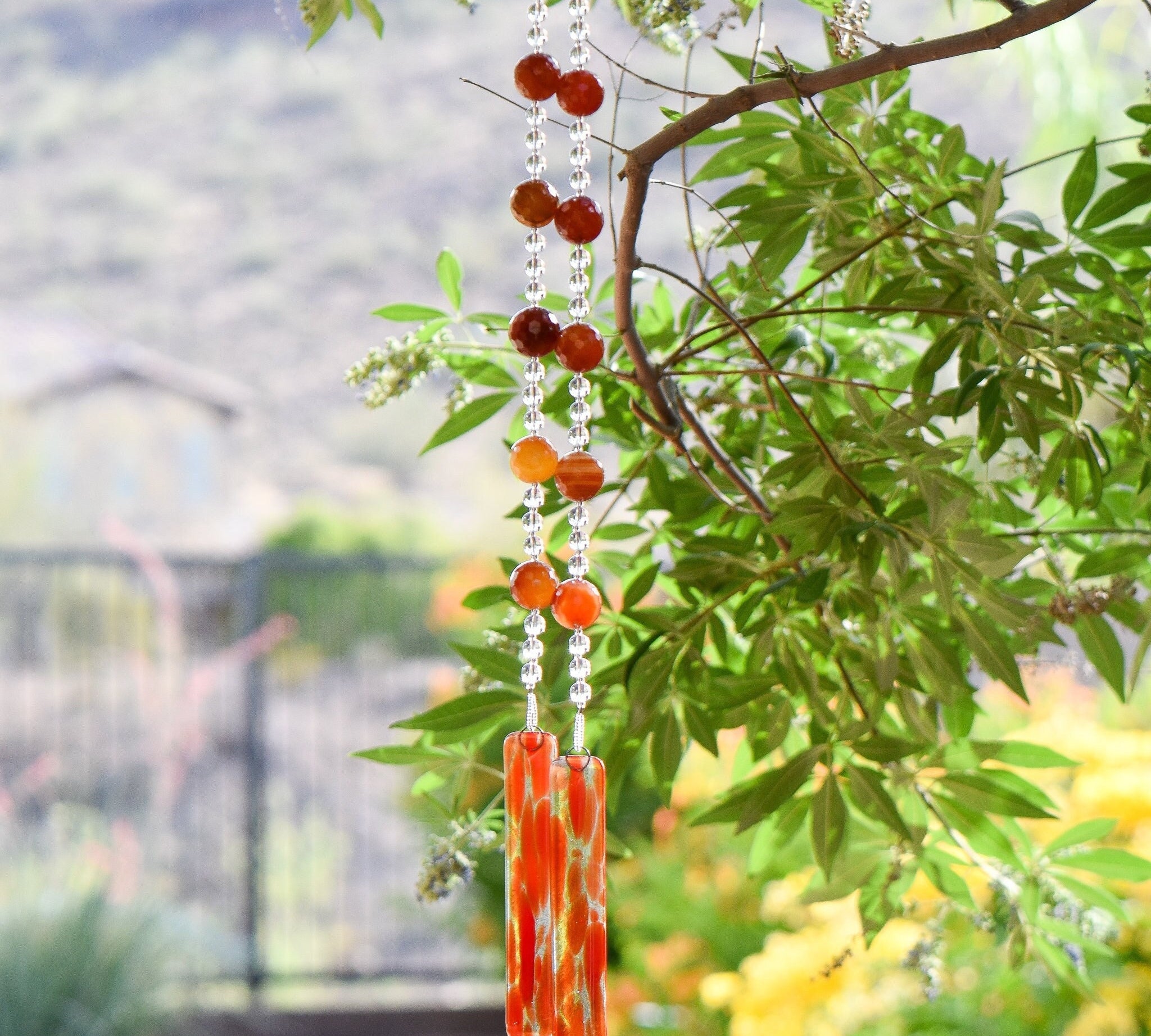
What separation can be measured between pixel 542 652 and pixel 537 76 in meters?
0.26

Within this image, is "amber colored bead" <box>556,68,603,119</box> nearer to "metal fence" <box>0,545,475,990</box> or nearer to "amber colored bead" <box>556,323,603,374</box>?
"amber colored bead" <box>556,323,603,374</box>

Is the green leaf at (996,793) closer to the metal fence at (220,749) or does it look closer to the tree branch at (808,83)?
the tree branch at (808,83)

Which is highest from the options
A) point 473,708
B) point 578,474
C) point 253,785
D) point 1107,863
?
point 578,474

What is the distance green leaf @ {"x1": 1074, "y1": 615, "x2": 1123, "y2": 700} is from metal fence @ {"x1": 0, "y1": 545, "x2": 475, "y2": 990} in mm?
2466

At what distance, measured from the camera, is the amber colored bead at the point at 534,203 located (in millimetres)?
542

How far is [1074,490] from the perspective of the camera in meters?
0.61

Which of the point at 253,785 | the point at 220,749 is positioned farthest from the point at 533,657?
the point at 220,749

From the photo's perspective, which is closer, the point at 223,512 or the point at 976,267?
the point at 976,267

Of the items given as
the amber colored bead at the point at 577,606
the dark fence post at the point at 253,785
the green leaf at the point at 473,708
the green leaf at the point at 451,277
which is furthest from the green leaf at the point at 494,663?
the dark fence post at the point at 253,785

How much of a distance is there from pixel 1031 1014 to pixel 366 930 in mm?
4987

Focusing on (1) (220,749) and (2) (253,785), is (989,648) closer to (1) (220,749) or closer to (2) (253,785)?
(2) (253,785)

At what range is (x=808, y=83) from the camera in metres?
0.48

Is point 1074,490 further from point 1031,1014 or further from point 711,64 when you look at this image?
point 711,64

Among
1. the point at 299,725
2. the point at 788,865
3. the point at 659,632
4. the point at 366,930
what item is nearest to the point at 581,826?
the point at 659,632
